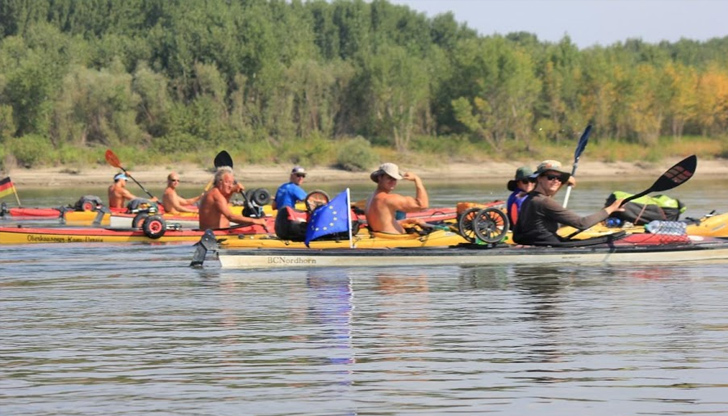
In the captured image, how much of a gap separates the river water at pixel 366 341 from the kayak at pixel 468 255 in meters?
0.14

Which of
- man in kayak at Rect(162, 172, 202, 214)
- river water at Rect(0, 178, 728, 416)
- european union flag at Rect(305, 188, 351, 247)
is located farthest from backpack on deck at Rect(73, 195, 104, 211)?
european union flag at Rect(305, 188, 351, 247)

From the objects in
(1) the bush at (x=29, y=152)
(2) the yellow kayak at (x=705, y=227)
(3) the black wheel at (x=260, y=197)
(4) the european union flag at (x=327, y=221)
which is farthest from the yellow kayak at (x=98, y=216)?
(1) the bush at (x=29, y=152)

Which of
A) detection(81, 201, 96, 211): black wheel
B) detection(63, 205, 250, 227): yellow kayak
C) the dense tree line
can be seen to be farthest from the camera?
the dense tree line

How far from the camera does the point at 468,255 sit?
1767cm

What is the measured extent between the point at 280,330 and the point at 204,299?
271cm

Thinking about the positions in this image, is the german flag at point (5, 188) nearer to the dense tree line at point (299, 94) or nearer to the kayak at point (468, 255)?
the kayak at point (468, 255)

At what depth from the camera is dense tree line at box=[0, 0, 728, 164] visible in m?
63.7

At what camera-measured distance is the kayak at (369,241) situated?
18031 millimetres

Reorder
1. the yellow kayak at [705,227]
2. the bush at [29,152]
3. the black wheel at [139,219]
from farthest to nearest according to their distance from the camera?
the bush at [29,152] → the black wheel at [139,219] → the yellow kayak at [705,227]

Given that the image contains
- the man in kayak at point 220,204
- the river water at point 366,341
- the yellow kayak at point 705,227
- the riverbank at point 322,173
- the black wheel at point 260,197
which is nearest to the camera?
the river water at point 366,341

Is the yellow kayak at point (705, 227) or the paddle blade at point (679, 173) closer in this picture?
the paddle blade at point (679, 173)

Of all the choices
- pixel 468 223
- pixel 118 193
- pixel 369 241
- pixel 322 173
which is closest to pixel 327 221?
pixel 369 241

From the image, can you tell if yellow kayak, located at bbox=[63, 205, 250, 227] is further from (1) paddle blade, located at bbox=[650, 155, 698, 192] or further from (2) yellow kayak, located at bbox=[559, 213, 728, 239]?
(1) paddle blade, located at bbox=[650, 155, 698, 192]

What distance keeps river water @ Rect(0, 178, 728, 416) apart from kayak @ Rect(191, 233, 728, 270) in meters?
0.14
